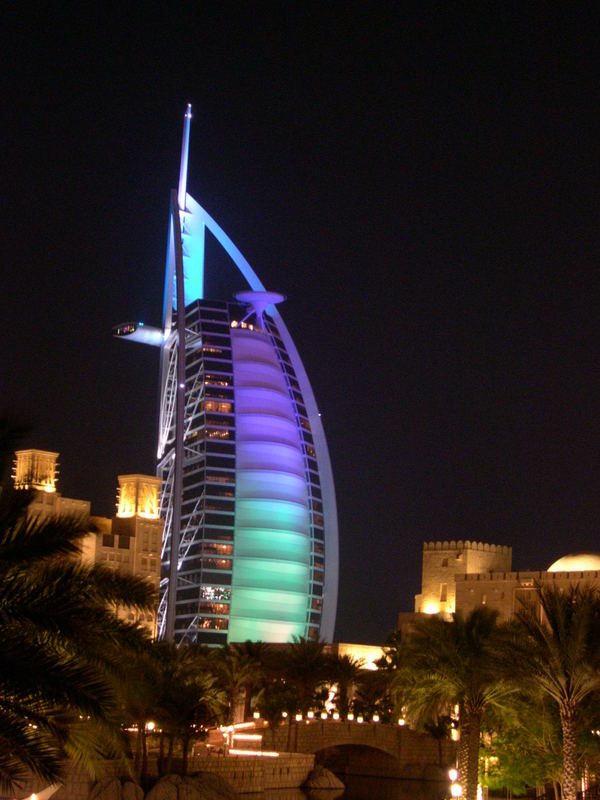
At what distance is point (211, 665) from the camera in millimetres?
71250

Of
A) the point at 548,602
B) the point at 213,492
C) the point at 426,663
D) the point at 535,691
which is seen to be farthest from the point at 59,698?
the point at 213,492

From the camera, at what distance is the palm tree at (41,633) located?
52.3 feet

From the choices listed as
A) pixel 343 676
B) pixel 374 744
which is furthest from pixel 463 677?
pixel 343 676

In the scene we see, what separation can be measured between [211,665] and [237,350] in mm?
60551

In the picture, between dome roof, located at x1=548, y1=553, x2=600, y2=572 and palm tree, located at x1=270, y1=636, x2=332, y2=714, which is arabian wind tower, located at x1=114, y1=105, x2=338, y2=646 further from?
palm tree, located at x1=270, y1=636, x2=332, y2=714

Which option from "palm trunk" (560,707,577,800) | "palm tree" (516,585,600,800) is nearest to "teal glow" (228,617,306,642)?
"palm trunk" (560,707,577,800)

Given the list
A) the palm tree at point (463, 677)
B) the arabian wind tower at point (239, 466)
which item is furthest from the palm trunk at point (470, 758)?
the arabian wind tower at point (239, 466)

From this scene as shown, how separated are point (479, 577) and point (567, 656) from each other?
65.6m

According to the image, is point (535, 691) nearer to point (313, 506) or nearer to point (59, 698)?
point (59, 698)

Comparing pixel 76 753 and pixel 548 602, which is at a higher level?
pixel 548 602

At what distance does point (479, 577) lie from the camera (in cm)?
9538

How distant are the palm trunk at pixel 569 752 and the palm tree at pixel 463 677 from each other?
678 cm

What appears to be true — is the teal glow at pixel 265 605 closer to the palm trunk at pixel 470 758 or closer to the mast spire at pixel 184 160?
the mast spire at pixel 184 160

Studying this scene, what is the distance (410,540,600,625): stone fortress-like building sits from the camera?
90000 millimetres
